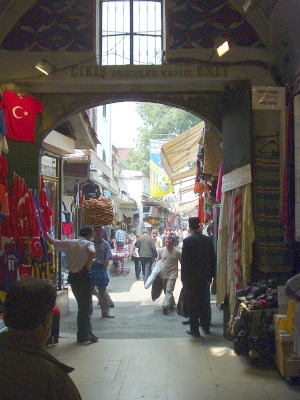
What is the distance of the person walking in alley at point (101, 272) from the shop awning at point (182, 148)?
10.1 feet

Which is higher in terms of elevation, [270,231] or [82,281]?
[270,231]

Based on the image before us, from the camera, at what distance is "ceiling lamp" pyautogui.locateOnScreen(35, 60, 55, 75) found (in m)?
6.05

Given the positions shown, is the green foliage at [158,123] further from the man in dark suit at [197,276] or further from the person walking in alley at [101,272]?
the man in dark suit at [197,276]

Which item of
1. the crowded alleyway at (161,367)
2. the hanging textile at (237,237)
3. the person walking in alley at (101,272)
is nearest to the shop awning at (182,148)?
the person walking in alley at (101,272)

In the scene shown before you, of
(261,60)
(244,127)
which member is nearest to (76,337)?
(244,127)

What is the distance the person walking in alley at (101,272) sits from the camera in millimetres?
8102

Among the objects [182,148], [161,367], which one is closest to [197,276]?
[161,367]

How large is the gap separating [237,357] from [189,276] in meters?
1.51

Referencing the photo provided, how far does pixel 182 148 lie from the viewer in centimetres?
1105

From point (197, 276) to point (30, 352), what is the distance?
202 inches

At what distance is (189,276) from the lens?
6.57 m

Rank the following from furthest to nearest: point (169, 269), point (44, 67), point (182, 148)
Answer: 1. point (182, 148)
2. point (169, 269)
3. point (44, 67)

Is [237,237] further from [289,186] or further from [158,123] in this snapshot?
[158,123]

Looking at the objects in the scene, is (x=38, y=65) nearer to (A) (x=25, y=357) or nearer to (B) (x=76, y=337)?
(B) (x=76, y=337)
